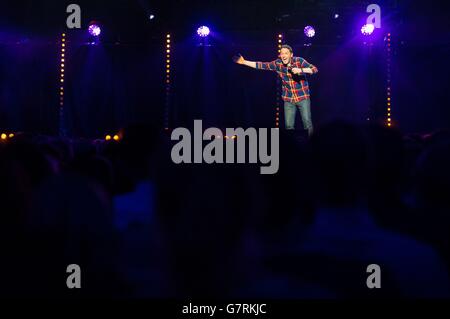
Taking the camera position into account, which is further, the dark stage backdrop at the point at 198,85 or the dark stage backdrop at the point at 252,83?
the dark stage backdrop at the point at 252,83

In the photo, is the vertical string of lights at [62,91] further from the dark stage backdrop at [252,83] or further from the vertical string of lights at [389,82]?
the vertical string of lights at [389,82]

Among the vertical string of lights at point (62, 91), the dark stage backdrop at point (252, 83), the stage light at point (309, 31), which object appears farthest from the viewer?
the dark stage backdrop at point (252, 83)

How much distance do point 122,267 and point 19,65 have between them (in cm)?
663

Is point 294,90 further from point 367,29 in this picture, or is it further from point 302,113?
point 367,29

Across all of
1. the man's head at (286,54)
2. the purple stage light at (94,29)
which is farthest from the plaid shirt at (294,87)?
the purple stage light at (94,29)

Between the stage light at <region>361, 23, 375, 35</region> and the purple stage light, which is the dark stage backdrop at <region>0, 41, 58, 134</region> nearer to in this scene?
the purple stage light

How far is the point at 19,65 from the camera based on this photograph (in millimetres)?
6867

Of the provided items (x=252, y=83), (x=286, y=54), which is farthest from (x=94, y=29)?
(x=286, y=54)
